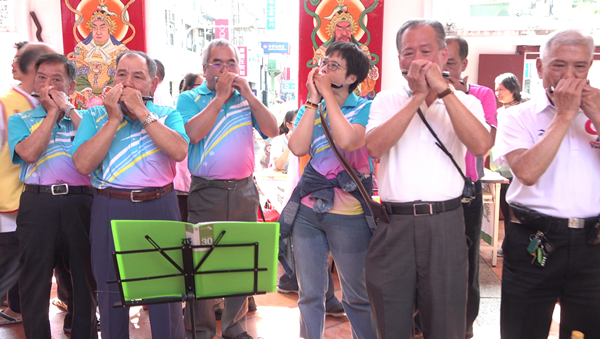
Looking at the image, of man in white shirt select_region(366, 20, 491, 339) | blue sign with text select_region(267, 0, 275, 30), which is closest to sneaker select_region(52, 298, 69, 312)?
man in white shirt select_region(366, 20, 491, 339)

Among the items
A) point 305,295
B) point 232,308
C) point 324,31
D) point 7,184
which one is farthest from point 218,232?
point 324,31

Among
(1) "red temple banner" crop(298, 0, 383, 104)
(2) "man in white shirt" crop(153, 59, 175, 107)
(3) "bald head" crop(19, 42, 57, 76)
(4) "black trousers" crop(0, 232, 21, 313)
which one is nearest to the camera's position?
(3) "bald head" crop(19, 42, 57, 76)

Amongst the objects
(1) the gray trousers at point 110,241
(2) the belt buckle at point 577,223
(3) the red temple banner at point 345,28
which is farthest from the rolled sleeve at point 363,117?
(3) the red temple banner at point 345,28

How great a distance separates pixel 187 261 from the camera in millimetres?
1822

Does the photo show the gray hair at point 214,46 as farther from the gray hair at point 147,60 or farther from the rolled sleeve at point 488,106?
the rolled sleeve at point 488,106

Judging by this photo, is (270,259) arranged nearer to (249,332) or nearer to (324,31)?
(249,332)

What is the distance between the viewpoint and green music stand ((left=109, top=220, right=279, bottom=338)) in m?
1.80

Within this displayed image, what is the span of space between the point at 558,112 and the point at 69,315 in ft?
10.7

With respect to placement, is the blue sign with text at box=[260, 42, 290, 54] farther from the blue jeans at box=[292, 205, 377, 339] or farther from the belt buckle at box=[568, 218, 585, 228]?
the belt buckle at box=[568, 218, 585, 228]

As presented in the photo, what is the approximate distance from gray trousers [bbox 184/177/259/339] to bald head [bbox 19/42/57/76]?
1265 millimetres

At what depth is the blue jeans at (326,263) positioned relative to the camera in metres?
2.35

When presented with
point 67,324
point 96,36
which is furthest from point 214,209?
point 96,36

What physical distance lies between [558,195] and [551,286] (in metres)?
0.38

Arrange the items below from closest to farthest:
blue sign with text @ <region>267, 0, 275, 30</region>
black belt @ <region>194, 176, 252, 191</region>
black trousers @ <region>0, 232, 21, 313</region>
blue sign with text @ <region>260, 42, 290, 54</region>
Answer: black belt @ <region>194, 176, 252, 191</region>
black trousers @ <region>0, 232, 21, 313</region>
blue sign with text @ <region>260, 42, 290, 54</region>
blue sign with text @ <region>267, 0, 275, 30</region>
